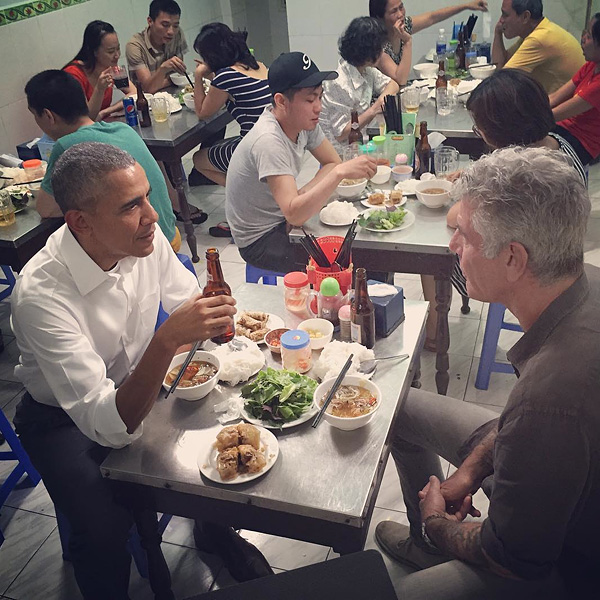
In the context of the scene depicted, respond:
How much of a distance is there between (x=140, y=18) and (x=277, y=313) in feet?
16.9

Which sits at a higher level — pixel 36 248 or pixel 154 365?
pixel 154 365

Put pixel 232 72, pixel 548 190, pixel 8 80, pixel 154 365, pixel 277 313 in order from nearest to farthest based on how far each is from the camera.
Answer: pixel 548 190 → pixel 154 365 → pixel 277 313 → pixel 232 72 → pixel 8 80

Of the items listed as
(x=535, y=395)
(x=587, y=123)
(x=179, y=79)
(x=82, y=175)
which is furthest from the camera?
(x=179, y=79)

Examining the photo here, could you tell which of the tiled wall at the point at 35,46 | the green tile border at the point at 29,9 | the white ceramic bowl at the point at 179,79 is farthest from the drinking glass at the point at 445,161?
the green tile border at the point at 29,9

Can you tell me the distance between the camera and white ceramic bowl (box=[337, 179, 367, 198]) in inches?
118

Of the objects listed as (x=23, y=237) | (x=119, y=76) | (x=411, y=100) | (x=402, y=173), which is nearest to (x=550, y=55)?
(x=411, y=100)

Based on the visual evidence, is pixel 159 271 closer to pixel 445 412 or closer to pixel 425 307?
pixel 425 307

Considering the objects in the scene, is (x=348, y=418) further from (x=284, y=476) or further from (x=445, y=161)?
(x=445, y=161)

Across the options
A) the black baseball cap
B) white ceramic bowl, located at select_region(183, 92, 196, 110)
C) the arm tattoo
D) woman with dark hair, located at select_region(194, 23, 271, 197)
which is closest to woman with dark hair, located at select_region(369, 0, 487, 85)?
woman with dark hair, located at select_region(194, 23, 271, 197)

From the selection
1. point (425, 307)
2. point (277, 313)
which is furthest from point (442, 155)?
point (277, 313)

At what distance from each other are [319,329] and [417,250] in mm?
767

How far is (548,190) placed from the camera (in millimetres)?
1432

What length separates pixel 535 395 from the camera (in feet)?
4.49

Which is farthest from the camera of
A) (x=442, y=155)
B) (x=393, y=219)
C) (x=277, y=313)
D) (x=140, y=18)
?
(x=140, y=18)
